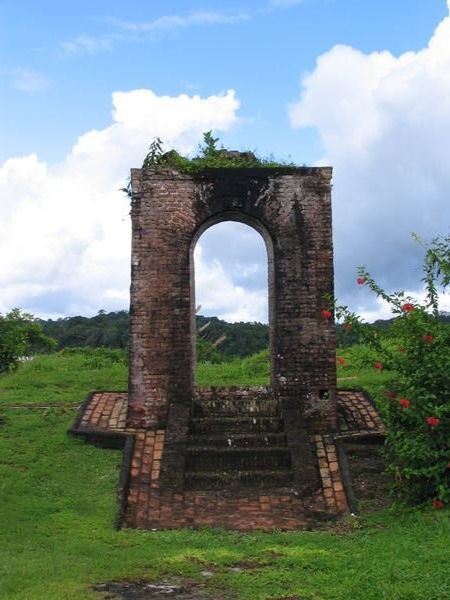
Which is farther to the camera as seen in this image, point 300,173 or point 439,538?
point 300,173

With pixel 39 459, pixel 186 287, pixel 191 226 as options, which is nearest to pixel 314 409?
pixel 186 287

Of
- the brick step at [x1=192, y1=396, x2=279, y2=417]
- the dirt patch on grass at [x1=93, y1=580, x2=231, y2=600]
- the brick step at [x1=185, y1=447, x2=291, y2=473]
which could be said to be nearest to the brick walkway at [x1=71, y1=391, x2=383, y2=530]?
the brick step at [x1=185, y1=447, x2=291, y2=473]

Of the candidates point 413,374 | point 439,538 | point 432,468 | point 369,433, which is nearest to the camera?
point 439,538

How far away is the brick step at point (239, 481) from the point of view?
9.60 meters

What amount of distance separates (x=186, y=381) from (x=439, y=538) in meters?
5.09

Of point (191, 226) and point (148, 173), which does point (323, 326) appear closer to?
point (191, 226)

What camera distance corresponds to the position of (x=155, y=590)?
5.87m

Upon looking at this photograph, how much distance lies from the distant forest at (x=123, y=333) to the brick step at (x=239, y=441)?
40.7 feet

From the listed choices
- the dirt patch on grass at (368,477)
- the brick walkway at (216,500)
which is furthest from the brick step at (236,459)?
the dirt patch on grass at (368,477)

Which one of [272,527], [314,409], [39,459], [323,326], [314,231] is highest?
[314,231]

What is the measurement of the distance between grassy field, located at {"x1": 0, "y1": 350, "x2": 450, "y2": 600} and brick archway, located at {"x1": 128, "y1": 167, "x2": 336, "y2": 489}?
62.1 inches

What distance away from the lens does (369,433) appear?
10766 mm

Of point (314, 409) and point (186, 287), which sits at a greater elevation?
point (186, 287)

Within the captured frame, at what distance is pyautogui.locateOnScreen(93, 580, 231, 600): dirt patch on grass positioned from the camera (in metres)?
5.68
